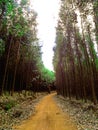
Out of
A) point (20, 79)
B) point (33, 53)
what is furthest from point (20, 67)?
point (33, 53)

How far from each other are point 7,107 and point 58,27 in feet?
42.5

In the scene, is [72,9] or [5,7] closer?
[5,7]

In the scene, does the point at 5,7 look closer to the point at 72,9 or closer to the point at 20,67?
the point at 72,9

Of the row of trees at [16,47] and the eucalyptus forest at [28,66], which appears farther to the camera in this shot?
the row of trees at [16,47]

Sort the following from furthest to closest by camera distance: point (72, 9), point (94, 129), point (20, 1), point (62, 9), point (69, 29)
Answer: point (69, 29) → point (62, 9) → point (72, 9) → point (20, 1) → point (94, 129)

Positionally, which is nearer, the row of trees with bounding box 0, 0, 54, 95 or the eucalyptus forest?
the eucalyptus forest

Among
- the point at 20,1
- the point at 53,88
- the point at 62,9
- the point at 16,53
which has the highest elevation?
the point at 62,9

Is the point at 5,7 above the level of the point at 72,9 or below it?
below

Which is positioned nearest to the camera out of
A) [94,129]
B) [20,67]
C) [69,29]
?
[94,129]

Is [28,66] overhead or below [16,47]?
below

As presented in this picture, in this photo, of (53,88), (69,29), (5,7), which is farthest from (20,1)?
(53,88)

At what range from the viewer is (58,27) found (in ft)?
85.3

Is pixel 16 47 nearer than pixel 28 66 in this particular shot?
Yes

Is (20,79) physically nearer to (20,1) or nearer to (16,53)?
(16,53)
